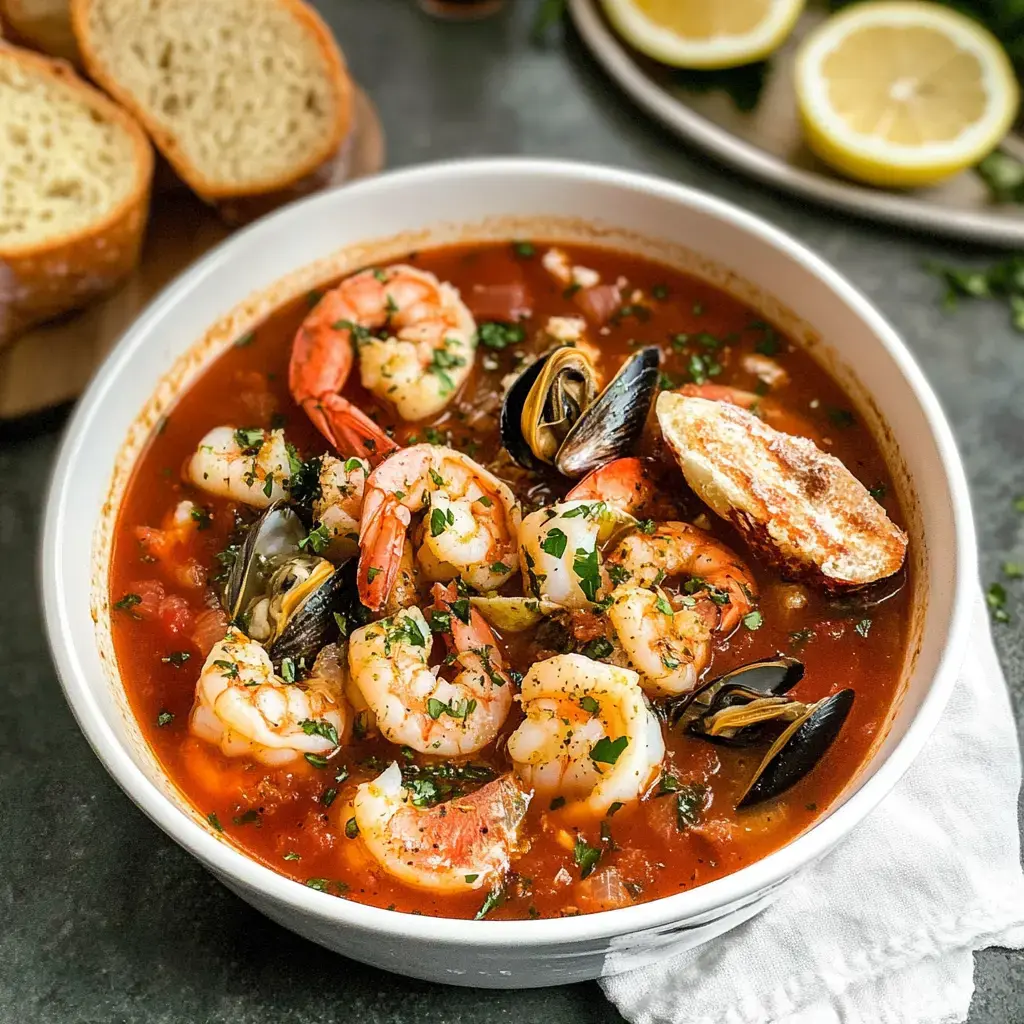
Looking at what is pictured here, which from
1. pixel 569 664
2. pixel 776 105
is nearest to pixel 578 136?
pixel 776 105

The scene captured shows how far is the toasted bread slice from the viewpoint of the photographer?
2711 mm

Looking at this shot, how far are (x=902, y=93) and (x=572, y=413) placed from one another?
85.0 inches

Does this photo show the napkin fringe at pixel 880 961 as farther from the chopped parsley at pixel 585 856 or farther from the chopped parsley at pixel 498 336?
the chopped parsley at pixel 498 336

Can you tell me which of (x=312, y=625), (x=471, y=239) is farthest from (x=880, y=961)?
(x=471, y=239)

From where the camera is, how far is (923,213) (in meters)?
4.09

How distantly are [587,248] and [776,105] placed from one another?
4.67 feet

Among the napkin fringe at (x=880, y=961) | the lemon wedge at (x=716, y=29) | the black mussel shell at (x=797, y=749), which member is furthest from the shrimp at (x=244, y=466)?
the lemon wedge at (x=716, y=29)

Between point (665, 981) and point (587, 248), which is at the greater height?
point (587, 248)

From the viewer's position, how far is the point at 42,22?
3.98 m

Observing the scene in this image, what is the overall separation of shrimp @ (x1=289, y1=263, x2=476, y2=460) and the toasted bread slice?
611 mm

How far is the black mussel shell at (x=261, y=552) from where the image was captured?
8.81 feet

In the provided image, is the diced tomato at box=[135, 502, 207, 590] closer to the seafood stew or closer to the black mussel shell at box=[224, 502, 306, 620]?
the seafood stew

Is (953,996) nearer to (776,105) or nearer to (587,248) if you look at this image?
(587,248)

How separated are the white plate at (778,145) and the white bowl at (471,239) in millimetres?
1028
